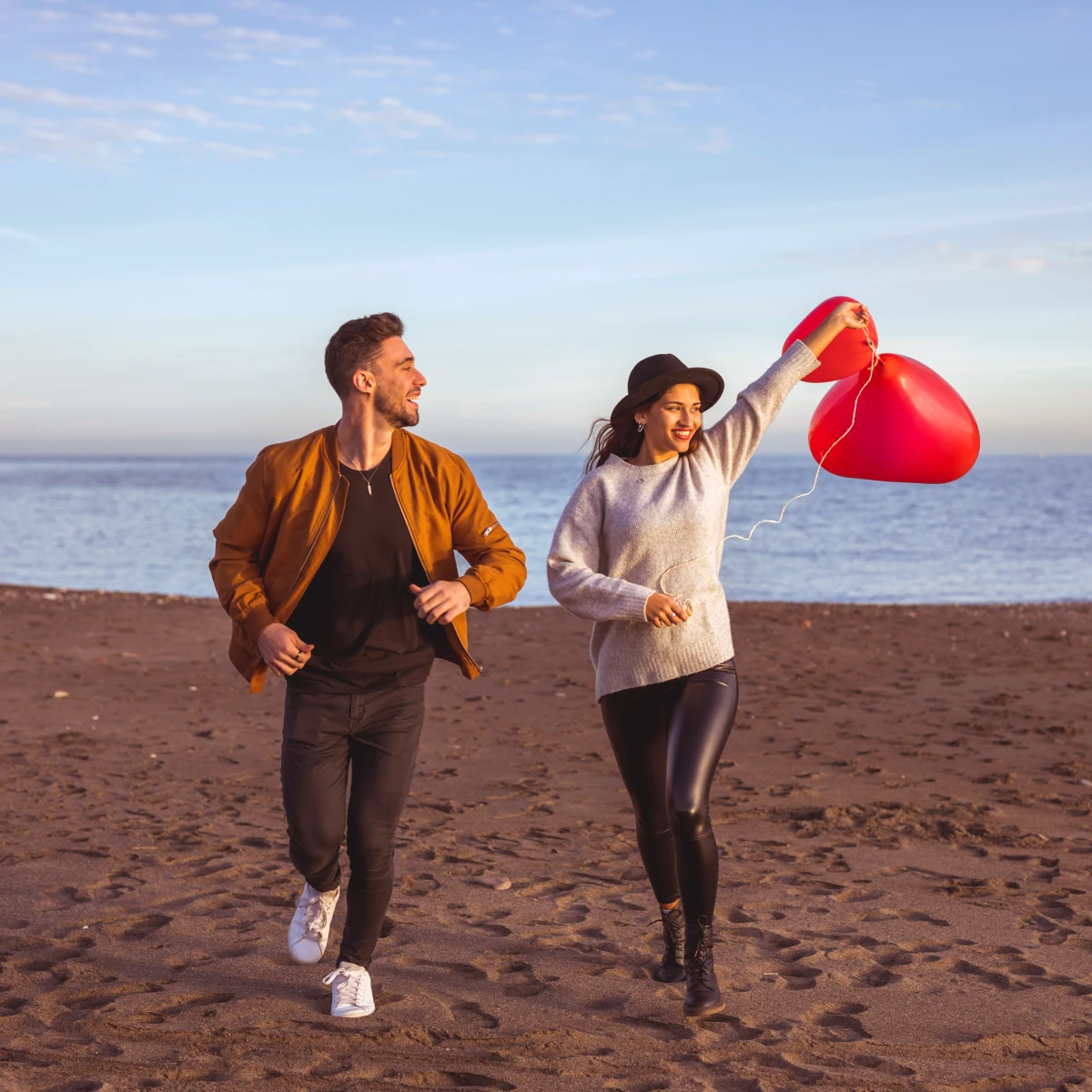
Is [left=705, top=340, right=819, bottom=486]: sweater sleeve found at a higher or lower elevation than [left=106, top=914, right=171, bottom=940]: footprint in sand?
higher

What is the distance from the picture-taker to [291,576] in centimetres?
364

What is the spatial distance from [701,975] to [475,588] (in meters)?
1.42

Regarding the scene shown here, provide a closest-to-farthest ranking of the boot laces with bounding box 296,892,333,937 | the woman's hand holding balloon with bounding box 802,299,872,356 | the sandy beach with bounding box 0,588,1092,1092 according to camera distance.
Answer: the sandy beach with bounding box 0,588,1092,1092 < the boot laces with bounding box 296,892,333,937 < the woman's hand holding balloon with bounding box 802,299,872,356

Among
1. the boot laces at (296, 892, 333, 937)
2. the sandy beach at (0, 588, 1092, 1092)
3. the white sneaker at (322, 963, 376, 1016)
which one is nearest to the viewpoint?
the sandy beach at (0, 588, 1092, 1092)

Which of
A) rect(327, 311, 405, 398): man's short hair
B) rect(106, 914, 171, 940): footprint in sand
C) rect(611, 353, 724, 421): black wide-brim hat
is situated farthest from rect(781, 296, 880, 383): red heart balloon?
rect(106, 914, 171, 940): footprint in sand

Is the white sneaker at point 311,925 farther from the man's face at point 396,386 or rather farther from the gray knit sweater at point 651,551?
the man's face at point 396,386

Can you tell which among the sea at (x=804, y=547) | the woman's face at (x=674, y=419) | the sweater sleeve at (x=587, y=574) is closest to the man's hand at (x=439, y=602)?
the sweater sleeve at (x=587, y=574)

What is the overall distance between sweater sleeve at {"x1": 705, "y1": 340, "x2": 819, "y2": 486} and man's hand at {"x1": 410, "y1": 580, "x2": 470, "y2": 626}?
1078 millimetres

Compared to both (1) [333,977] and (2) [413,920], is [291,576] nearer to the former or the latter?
(1) [333,977]

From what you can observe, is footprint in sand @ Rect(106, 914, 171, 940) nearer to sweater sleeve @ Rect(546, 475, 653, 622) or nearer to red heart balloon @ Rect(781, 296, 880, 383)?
sweater sleeve @ Rect(546, 475, 653, 622)

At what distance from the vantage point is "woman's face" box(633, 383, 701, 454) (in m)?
3.94

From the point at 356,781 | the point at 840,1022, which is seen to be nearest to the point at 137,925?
the point at 356,781

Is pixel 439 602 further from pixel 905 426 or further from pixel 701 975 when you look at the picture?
pixel 905 426

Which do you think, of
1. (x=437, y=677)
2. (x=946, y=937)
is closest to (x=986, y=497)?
(x=437, y=677)
